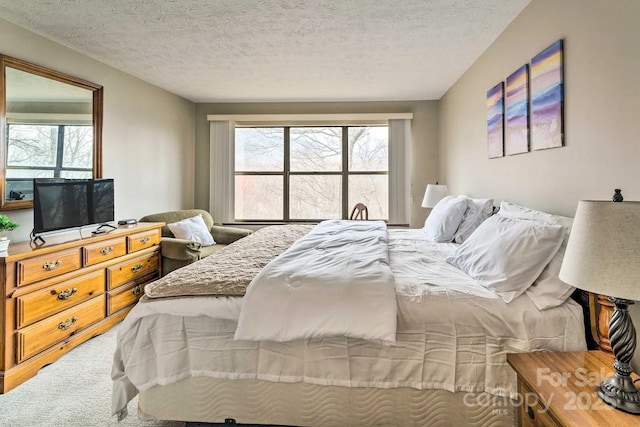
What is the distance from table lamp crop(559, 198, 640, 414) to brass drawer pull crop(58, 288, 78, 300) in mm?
3020

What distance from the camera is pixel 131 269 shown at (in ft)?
10.6

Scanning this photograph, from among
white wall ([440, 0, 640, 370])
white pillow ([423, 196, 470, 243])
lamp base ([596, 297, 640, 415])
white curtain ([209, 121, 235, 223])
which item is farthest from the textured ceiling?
lamp base ([596, 297, 640, 415])

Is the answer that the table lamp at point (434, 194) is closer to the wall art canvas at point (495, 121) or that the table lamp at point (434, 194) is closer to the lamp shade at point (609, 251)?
the wall art canvas at point (495, 121)

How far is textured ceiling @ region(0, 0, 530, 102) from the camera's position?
243cm

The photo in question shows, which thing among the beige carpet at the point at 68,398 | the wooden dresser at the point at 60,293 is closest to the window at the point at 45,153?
the wooden dresser at the point at 60,293

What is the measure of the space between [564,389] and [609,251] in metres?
0.52

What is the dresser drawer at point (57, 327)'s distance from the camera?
222 centimetres

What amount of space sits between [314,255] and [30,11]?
272cm

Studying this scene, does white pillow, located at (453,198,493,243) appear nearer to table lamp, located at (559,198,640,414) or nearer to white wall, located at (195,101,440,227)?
table lamp, located at (559,198,640,414)

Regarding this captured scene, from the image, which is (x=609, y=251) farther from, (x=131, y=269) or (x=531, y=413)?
(x=131, y=269)

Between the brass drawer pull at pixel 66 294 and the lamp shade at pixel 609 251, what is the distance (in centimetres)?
303

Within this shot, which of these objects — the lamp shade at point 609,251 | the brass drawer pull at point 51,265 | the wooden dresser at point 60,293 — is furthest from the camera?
the brass drawer pull at point 51,265

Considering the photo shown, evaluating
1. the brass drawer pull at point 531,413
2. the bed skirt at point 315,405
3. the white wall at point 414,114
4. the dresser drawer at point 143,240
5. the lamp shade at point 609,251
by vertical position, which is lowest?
the bed skirt at point 315,405

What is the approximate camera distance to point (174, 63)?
356cm
